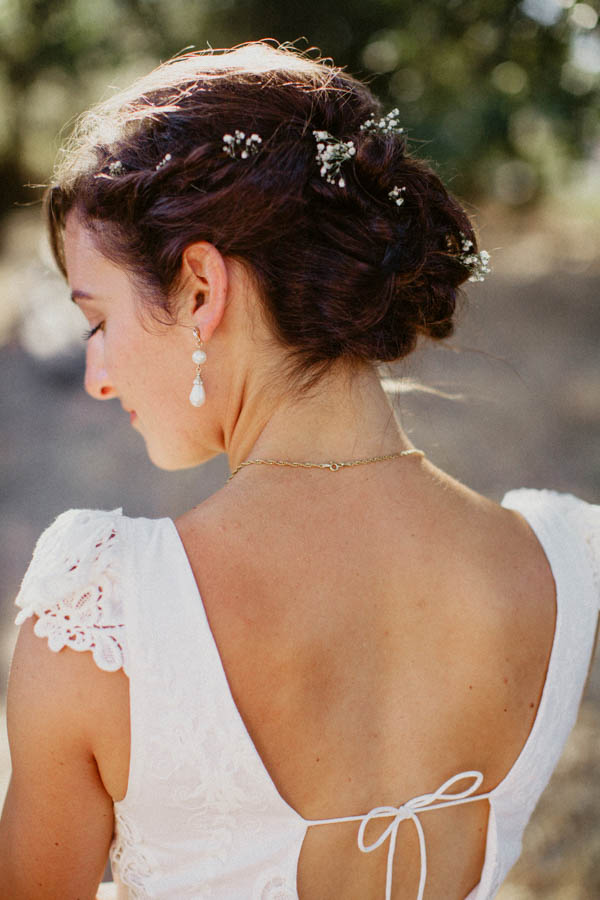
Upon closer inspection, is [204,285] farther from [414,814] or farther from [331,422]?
[414,814]

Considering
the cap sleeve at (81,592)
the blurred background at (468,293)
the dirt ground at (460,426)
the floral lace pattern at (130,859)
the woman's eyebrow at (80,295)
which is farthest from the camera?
the blurred background at (468,293)

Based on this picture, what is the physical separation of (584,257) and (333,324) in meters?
9.28

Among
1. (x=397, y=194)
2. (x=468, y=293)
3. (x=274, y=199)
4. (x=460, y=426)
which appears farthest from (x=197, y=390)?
(x=468, y=293)

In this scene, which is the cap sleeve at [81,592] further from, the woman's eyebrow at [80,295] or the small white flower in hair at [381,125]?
the small white flower in hair at [381,125]

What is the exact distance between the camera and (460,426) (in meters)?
6.36

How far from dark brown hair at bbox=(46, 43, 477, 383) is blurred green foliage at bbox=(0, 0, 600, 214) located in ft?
13.0

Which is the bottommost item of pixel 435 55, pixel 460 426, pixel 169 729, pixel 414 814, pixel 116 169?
pixel 460 426

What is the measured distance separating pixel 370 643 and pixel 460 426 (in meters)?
5.34

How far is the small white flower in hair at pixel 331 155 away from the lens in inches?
50.1

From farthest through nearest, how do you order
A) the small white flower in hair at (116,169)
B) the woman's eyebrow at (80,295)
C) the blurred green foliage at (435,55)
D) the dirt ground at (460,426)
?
the blurred green foliage at (435,55) < the dirt ground at (460,426) < the woman's eyebrow at (80,295) < the small white flower in hair at (116,169)

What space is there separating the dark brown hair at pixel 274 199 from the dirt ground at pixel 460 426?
7.92ft

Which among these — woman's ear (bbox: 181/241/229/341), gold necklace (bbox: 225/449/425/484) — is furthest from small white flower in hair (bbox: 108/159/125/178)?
gold necklace (bbox: 225/449/425/484)

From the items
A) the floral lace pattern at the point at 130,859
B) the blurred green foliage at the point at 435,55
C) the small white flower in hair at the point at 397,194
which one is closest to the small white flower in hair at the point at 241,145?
the small white flower in hair at the point at 397,194

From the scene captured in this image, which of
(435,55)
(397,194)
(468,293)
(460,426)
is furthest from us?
(468,293)
